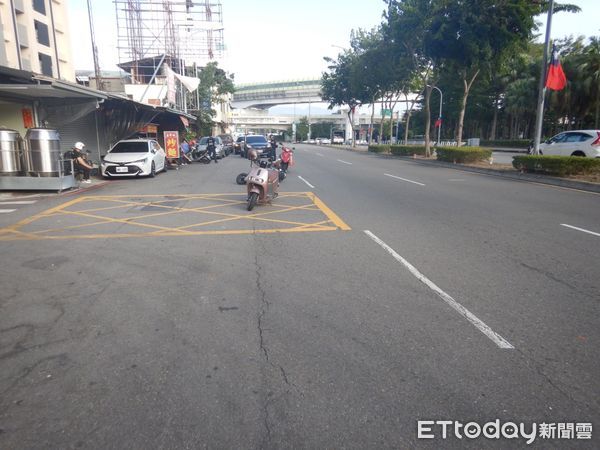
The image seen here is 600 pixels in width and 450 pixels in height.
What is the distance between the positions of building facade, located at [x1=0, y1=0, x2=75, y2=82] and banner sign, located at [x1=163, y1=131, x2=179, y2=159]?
1140cm

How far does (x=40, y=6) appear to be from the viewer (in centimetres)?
3684

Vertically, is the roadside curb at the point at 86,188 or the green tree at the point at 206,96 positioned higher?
the green tree at the point at 206,96

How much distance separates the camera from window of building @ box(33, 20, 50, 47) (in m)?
36.7

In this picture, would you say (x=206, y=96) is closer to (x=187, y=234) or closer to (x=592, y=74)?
(x=592, y=74)

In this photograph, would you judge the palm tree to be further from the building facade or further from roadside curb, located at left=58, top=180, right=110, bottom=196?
the building facade

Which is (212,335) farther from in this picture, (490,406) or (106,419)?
(490,406)

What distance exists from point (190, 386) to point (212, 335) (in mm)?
785

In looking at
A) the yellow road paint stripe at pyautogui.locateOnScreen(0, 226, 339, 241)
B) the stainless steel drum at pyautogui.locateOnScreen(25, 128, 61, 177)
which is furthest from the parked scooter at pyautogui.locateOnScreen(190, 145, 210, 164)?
the yellow road paint stripe at pyautogui.locateOnScreen(0, 226, 339, 241)

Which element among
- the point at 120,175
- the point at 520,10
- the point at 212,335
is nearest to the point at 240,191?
the point at 120,175

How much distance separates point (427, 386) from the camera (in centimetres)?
309

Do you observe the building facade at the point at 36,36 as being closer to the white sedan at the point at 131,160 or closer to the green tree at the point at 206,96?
the green tree at the point at 206,96

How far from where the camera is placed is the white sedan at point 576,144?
18.4m

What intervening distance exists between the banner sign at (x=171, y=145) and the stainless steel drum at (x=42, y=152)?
11300 millimetres

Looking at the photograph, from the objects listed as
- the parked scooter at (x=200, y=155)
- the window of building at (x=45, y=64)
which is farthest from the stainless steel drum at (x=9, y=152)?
the window of building at (x=45, y=64)
